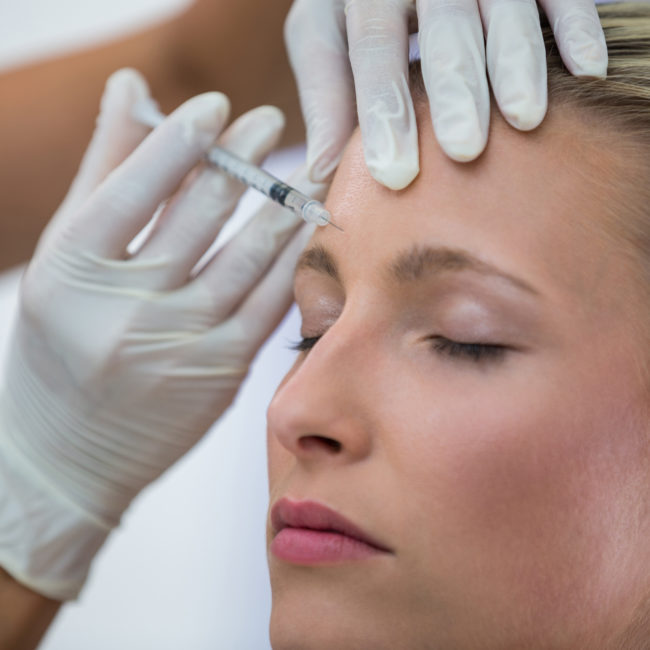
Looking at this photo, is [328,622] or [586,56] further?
[586,56]

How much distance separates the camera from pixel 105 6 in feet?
9.44

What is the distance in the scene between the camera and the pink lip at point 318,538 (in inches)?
39.8

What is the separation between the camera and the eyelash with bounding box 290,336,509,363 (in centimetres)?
103

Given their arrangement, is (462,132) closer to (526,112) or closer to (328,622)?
(526,112)

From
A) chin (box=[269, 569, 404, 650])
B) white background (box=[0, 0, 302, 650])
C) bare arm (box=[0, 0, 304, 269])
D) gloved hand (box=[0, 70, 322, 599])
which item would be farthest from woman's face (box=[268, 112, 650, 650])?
bare arm (box=[0, 0, 304, 269])

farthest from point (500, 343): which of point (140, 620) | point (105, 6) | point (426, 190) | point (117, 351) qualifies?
point (105, 6)

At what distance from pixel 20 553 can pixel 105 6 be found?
6.63 feet

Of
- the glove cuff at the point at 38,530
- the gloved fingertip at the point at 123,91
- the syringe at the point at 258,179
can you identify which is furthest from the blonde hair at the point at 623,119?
the glove cuff at the point at 38,530

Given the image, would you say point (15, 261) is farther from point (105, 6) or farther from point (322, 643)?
point (322, 643)

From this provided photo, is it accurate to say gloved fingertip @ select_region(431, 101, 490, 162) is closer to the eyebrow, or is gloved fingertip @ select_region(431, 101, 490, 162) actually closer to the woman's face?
the woman's face

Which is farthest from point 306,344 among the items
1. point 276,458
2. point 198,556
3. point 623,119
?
point 198,556

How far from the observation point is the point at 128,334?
62.0 inches

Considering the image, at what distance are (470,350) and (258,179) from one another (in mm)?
626

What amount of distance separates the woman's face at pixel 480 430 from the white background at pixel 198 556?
112 centimetres
